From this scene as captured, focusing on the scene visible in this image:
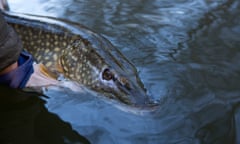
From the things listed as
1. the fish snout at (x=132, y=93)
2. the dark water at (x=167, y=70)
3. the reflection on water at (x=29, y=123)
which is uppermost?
the fish snout at (x=132, y=93)

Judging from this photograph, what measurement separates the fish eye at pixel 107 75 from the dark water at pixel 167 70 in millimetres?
188

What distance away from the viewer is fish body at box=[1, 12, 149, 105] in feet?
8.76

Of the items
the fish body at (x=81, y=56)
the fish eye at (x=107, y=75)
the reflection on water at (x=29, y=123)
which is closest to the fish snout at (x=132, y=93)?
the fish body at (x=81, y=56)

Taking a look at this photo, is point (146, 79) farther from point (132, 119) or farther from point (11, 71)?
point (11, 71)

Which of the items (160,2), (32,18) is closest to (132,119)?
(32,18)

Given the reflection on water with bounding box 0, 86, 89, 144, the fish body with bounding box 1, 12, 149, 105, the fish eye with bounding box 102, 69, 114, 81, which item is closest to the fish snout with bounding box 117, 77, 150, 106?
the fish body with bounding box 1, 12, 149, 105

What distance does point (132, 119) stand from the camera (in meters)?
2.48

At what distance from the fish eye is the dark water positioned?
7.4 inches

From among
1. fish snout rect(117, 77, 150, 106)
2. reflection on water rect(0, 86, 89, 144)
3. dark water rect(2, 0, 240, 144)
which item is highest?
fish snout rect(117, 77, 150, 106)

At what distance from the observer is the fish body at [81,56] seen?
2670 millimetres

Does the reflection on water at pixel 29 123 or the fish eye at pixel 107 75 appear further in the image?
the fish eye at pixel 107 75

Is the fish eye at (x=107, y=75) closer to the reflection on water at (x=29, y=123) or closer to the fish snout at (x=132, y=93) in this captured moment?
the fish snout at (x=132, y=93)

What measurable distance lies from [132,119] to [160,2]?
2.67 metres

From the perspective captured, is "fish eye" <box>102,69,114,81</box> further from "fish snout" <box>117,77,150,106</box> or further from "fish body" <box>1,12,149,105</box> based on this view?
"fish snout" <box>117,77,150,106</box>
